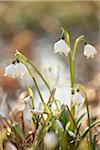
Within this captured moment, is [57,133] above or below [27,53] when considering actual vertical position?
below

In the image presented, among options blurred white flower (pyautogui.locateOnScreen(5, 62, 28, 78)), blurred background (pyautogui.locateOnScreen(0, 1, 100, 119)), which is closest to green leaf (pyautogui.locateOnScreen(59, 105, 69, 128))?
blurred white flower (pyautogui.locateOnScreen(5, 62, 28, 78))

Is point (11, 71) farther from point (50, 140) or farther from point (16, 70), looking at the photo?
point (50, 140)

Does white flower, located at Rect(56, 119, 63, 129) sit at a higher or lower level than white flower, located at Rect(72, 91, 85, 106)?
lower

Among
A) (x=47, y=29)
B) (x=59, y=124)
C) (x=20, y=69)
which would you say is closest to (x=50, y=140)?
(x=59, y=124)

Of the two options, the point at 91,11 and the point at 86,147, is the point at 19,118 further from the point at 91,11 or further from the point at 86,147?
the point at 91,11

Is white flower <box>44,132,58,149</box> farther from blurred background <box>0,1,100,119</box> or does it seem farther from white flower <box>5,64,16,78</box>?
blurred background <box>0,1,100,119</box>

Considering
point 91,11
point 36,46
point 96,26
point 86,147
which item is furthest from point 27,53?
point 86,147
